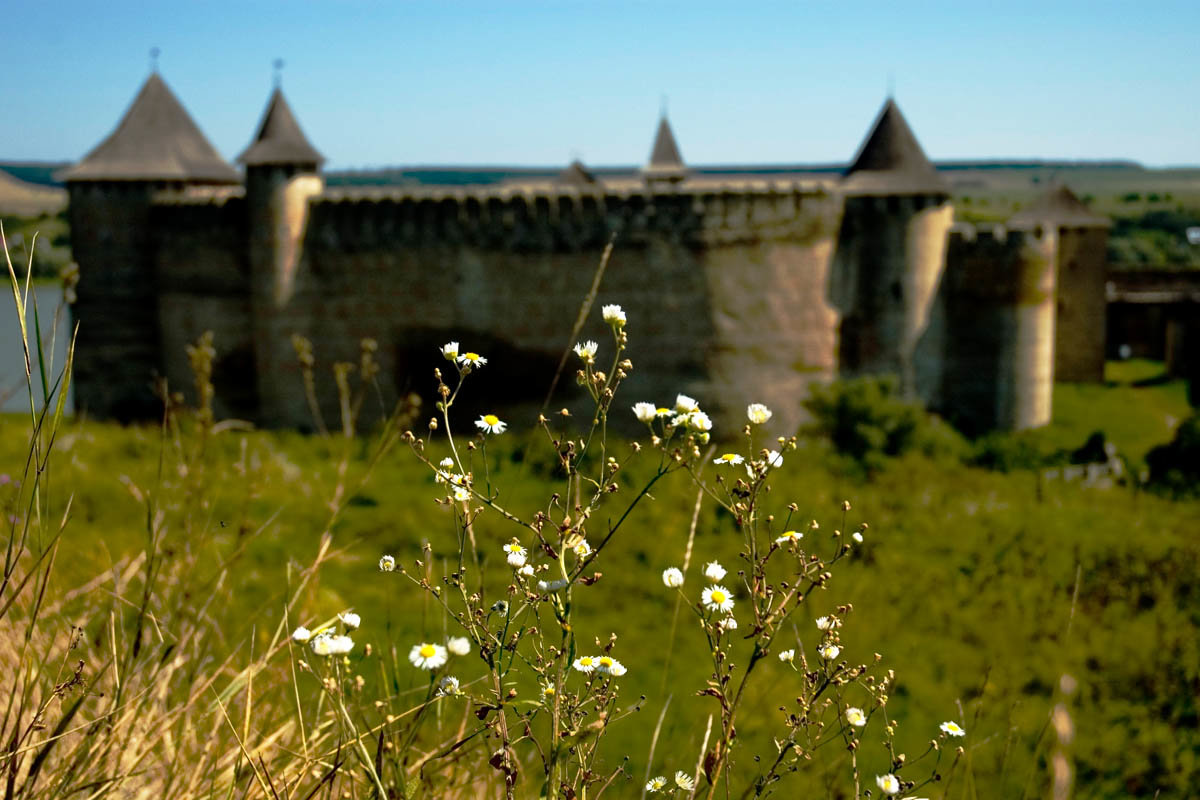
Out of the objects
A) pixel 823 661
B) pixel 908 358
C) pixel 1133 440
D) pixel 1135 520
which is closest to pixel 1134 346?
pixel 1133 440

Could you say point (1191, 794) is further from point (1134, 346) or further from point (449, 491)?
point (1134, 346)

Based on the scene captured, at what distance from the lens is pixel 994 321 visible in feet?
58.6

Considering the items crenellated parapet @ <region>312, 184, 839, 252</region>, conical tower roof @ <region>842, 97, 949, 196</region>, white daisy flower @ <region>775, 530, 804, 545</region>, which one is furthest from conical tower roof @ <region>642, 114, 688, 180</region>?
white daisy flower @ <region>775, 530, 804, 545</region>

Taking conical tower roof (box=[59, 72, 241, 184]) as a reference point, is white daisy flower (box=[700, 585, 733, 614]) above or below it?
below

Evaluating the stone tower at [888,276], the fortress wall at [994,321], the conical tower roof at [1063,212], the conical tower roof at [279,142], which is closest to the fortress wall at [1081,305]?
the conical tower roof at [1063,212]

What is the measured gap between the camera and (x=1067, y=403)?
938 inches

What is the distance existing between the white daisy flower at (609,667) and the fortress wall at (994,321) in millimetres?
17036

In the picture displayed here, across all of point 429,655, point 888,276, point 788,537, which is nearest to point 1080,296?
point 888,276

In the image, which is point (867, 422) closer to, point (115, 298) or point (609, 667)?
point (115, 298)

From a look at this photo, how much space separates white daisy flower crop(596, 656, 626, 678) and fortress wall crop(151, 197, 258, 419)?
1618cm

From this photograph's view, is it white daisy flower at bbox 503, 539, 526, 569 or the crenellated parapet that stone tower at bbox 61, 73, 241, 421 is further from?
white daisy flower at bbox 503, 539, 526, 569

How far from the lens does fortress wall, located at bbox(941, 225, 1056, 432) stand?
698 inches

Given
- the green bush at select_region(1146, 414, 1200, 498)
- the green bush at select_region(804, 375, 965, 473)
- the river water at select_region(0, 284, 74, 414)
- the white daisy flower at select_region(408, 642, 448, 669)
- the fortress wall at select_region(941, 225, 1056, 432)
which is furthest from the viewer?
the fortress wall at select_region(941, 225, 1056, 432)

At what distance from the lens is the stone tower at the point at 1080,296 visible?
27.1 m
